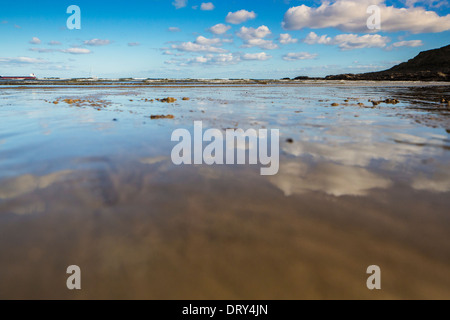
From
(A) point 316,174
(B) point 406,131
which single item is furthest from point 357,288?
(B) point 406,131

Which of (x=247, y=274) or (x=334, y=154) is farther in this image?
(x=334, y=154)

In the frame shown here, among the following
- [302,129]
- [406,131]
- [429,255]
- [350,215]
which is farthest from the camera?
[302,129]

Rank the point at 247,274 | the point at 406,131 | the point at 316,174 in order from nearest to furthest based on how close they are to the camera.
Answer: the point at 247,274
the point at 316,174
the point at 406,131

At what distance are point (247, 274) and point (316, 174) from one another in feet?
7.20

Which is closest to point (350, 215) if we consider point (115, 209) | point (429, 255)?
point (429, 255)

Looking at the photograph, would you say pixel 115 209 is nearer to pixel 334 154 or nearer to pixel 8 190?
pixel 8 190

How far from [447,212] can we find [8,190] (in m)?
5.04

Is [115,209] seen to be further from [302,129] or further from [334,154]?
[302,129]

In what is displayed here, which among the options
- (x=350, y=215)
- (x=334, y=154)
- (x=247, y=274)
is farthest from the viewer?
(x=334, y=154)

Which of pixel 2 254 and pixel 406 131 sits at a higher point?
pixel 406 131

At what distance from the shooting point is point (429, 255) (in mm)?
1906
